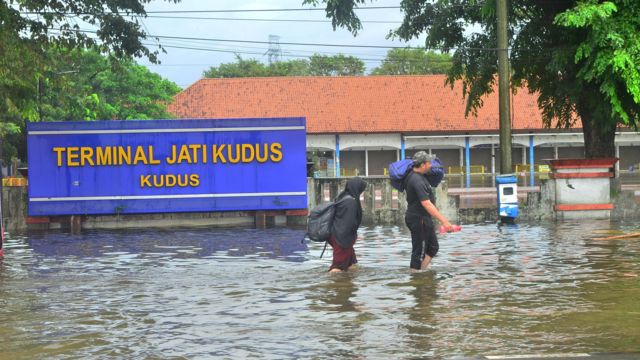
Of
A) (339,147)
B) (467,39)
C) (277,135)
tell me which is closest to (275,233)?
(277,135)

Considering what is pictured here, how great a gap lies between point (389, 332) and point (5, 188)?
49.5 ft

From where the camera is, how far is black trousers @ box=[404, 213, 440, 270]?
10750 millimetres

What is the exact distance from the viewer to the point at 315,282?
10.6 m

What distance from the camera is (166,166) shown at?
19812 millimetres

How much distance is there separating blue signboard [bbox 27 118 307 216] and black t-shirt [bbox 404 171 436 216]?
366 inches

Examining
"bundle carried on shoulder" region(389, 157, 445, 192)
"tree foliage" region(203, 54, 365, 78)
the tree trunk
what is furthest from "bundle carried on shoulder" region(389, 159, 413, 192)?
"tree foliage" region(203, 54, 365, 78)

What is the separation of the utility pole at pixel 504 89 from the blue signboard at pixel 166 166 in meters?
4.80

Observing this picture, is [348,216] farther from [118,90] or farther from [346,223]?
[118,90]

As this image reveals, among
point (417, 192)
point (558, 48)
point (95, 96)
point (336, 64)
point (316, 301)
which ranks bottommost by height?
point (316, 301)

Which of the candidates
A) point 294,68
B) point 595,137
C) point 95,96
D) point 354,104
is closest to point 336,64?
point 294,68

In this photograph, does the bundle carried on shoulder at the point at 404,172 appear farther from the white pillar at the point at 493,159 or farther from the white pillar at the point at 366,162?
the white pillar at the point at 493,159

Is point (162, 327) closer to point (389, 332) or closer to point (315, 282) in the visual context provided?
point (389, 332)

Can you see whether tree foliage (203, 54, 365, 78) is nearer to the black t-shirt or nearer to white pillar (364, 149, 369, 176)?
white pillar (364, 149, 369, 176)

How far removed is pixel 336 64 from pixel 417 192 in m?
71.1
